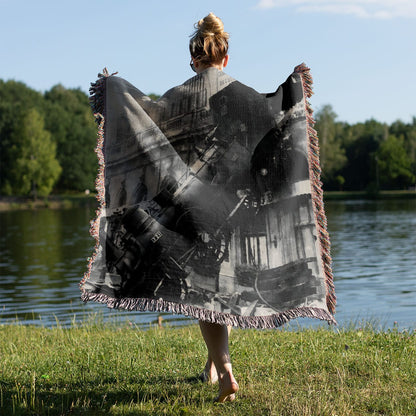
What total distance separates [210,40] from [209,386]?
7.10 feet

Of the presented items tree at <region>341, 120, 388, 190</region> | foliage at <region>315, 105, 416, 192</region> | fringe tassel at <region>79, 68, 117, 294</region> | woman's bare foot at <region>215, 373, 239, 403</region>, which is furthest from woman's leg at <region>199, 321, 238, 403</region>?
tree at <region>341, 120, 388, 190</region>

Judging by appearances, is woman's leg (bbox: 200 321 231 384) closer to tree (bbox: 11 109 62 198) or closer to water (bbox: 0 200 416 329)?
water (bbox: 0 200 416 329)

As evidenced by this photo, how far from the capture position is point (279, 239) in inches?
159

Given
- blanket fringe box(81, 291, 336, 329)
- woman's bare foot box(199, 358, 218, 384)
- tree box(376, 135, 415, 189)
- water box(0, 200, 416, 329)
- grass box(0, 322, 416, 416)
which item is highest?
tree box(376, 135, 415, 189)

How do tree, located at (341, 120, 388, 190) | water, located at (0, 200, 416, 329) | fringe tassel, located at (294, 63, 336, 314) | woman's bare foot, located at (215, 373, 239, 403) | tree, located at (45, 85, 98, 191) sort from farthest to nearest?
1. tree, located at (341, 120, 388, 190)
2. tree, located at (45, 85, 98, 191)
3. water, located at (0, 200, 416, 329)
4. fringe tassel, located at (294, 63, 336, 314)
5. woman's bare foot, located at (215, 373, 239, 403)

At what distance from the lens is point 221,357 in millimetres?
3824

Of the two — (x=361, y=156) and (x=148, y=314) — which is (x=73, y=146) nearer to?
(x=361, y=156)

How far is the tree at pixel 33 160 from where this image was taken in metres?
64.5

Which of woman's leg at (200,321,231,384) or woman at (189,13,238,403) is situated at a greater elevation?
woman at (189,13,238,403)

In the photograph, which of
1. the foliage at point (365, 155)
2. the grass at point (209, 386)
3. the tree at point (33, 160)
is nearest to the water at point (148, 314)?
the grass at point (209, 386)

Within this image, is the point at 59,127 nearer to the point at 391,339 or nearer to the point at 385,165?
the point at 385,165

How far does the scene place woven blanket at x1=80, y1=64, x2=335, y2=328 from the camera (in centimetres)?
393

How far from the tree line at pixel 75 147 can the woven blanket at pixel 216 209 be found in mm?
57346

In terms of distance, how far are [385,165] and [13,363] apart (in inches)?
3385
